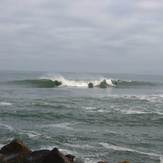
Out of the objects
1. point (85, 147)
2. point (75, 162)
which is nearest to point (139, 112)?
point (85, 147)

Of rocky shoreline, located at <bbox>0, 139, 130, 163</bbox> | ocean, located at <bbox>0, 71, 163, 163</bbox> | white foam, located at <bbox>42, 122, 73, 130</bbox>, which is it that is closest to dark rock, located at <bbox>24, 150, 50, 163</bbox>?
rocky shoreline, located at <bbox>0, 139, 130, 163</bbox>

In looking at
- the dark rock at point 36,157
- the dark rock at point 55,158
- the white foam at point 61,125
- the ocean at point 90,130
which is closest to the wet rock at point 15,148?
the dark rock at point 36,157

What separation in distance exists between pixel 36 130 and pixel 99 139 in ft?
11.7

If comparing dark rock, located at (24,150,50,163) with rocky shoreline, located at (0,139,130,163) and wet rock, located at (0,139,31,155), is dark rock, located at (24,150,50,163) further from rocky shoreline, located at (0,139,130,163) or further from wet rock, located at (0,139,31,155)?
wet rock, located at (0,139,31,155)

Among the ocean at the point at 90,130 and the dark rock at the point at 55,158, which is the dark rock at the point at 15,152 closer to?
the dark rock at the point at 55,158

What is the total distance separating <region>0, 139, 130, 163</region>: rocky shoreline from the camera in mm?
11562

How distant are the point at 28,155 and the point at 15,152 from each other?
49 centimetres

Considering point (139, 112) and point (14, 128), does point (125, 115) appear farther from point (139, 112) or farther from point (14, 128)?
point (14, 128)

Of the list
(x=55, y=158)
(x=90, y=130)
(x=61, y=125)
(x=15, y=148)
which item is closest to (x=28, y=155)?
(x=15, y=148)

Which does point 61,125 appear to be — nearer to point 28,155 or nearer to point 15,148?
point 15,148

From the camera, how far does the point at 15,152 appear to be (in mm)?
12500

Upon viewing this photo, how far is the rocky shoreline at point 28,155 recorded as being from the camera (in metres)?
11.6

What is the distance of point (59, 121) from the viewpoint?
984 inches

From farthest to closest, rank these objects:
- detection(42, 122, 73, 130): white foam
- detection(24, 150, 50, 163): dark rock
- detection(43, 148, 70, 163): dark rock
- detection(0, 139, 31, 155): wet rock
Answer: detection(42, 122, 73, 130): white foam < detection(0, 139, 31, 155): wet rock < detection(24, 150, 50, 163): dark rock < detection(43, 148, 70, 163): dark rock
